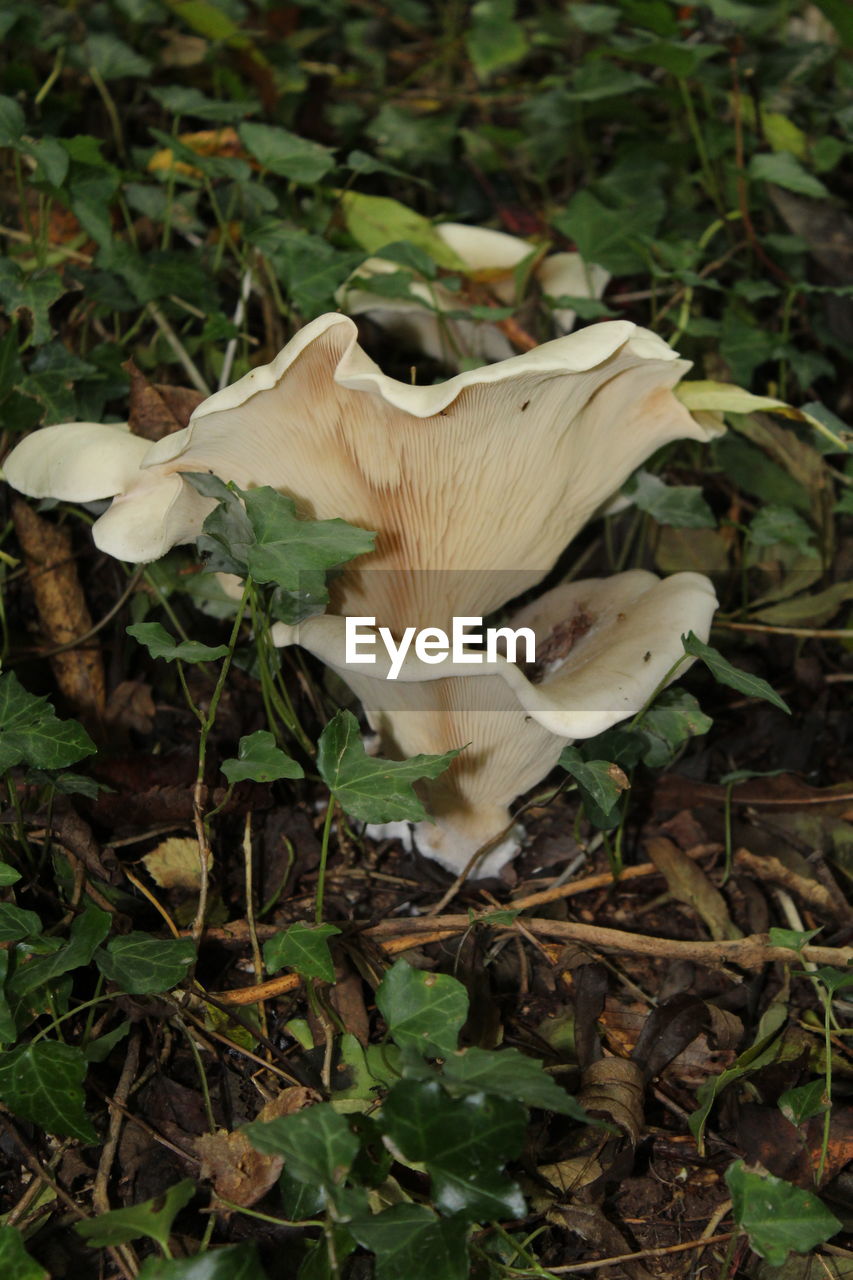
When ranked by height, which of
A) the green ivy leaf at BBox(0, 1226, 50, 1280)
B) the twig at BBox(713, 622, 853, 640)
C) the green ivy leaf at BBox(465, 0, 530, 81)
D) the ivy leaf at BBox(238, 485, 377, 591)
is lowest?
the green ivy leaf at BBox(0, 1226, 50, 1280)

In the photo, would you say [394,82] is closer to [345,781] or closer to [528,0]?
[528,0]

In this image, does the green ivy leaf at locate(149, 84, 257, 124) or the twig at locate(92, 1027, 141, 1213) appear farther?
the green ivy leaf at locate(149, 84, 257, 124)

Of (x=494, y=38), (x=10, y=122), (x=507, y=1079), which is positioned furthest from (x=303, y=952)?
(x=494, y=38)

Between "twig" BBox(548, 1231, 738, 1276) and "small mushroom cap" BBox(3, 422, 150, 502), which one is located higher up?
"small mushroom cap" BBox(3, 422, 150, 502)

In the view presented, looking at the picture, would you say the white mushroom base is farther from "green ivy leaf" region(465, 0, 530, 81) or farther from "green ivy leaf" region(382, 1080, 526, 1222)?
"green ivy leaf" region(465, 0, 530, 81)

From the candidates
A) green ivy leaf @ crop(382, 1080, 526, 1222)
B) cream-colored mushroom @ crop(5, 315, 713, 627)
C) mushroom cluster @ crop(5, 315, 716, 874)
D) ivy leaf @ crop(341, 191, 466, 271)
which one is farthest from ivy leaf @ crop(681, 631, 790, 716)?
ivy leaf @ crop(341, 191, 466, 271)

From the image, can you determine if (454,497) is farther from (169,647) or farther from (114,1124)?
(114,1124)

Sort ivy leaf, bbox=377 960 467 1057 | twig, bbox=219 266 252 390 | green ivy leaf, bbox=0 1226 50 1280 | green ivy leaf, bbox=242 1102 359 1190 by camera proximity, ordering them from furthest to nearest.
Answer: twig, bbox=219 266 252 390, ivy leaf, bbox=377 960 467 1057, green ivy leaf, bbox=0 1226 50 1280, green ivy leaf, bbox=242 1102 359 1190
